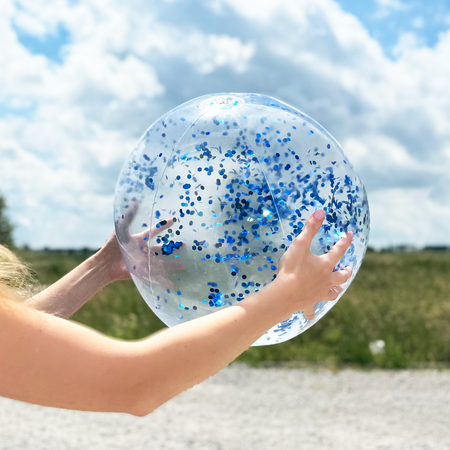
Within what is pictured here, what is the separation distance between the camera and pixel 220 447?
6484 mm

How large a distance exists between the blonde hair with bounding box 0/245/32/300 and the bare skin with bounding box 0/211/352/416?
8 cm

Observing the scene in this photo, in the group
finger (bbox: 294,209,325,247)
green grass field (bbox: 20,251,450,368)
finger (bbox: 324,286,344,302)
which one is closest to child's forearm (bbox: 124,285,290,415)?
finger (bbox: 294,209,325,247)

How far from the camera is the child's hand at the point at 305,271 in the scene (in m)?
1.63

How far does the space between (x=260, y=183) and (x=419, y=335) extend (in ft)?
31.7

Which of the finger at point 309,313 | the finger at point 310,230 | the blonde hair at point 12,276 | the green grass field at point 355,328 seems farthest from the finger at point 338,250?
the green grass field at point 355,328

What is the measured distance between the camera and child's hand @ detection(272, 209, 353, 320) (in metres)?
1.63

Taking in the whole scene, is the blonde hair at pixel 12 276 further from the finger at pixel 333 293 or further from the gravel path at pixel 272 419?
the gravel path at pixel 272 419

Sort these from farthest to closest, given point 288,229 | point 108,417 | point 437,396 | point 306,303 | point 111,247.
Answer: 1. point 437,396
2. point 108,417
3. point 111,247
4. point 288,229
5. point 306,303

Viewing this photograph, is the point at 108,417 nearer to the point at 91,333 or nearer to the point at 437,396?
the point at 437,396

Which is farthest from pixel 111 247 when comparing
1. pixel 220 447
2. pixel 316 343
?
pixel 316 343

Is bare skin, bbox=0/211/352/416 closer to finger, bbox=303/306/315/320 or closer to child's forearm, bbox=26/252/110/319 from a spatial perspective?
finger, bbox=303/306/315/320

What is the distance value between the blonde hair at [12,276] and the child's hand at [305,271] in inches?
29.4

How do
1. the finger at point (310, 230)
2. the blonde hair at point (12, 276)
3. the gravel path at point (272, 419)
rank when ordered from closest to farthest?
the blonde hair at point (12, 276) → the finger at point (310, 230) → the gravel path at point (272, 419)

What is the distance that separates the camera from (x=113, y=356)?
1468mm
